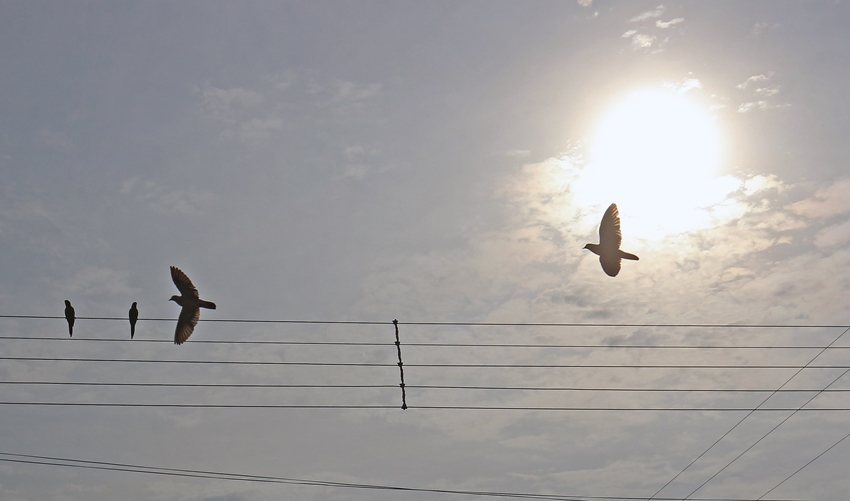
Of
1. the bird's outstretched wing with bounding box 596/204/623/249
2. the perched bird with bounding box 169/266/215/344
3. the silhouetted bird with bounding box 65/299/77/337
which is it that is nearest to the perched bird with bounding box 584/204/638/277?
the bird's outstretched wing with bounding box 596/204/623/249

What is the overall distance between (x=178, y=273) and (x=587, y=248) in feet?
49.4

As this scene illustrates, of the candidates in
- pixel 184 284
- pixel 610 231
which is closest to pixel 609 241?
pixel 610 231

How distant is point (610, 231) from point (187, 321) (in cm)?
1591

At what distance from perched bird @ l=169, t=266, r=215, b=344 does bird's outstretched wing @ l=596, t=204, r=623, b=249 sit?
14.6 m

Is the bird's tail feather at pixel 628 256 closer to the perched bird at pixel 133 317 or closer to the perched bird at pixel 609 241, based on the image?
the perched bird at pixel 609 241

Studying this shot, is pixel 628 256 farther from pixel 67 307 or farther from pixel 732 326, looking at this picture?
pixel 67 307

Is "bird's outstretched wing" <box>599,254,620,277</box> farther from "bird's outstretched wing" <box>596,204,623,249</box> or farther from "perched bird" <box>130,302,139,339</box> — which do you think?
"perched bird" <box>130,302,139,339</box>

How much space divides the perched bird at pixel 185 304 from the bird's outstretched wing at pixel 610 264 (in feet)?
47.3

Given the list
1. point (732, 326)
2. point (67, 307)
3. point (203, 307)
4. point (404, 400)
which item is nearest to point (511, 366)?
point (404, 400)

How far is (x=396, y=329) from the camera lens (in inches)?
1040

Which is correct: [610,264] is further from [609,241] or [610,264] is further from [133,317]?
[133,317]

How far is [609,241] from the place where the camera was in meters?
29.5

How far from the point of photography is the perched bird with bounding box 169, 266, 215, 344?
29.9 m

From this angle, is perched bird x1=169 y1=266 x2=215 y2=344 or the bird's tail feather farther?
perched bird x1=169 y1=266 x2=215 y2=344
